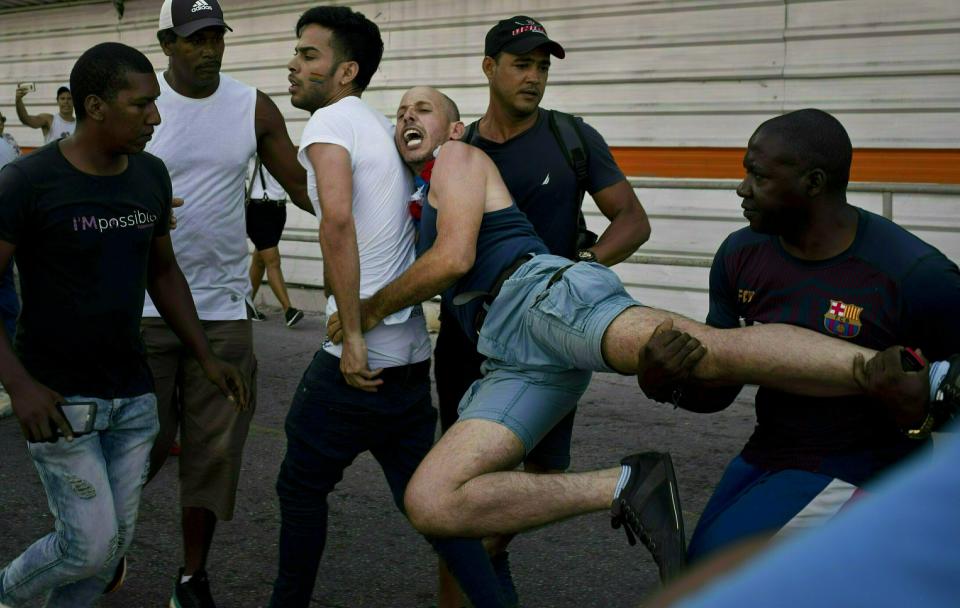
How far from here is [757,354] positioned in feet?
10.0

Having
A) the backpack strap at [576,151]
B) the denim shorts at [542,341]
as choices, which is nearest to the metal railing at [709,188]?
the backpack strap at [576,151]

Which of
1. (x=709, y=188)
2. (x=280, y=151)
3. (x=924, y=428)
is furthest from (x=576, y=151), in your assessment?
(x=709, y=188)

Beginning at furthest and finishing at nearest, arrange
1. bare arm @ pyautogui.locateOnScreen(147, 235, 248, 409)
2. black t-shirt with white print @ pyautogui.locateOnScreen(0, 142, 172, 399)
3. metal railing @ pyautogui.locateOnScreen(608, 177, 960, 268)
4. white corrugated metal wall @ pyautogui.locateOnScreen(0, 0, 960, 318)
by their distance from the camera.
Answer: white corrugated metal wall @ pyautogui.locateOnScreen(0, 0, 960, 318)
metal railing @ pyautogui.locateOnScreen(608, 177, 960, 268)
bare arm @ pyautogui.locateOnScreen(147, 235, 248, 409)
black t-shirt with white print @ pyautogui.locateOnScreen(0, 142, 172, 399)

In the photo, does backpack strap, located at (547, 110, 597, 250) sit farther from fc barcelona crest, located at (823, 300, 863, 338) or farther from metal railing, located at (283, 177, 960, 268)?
metal railing, located at (283, 177, 960, 268)

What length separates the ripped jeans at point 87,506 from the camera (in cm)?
354

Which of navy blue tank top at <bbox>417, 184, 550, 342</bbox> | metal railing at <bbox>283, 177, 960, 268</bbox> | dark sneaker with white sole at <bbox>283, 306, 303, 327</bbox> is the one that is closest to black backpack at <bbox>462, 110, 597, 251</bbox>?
navy blue tank top at <bbox>417, 184, 550, 342</bbox>

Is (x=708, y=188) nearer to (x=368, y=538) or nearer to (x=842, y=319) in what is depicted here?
(x=368, y=538)

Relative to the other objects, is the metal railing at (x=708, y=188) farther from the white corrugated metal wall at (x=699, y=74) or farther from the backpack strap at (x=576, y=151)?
the backpack strap at (x=576, y=151)

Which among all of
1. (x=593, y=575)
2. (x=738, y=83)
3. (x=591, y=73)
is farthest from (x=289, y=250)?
(x=593, y=575)

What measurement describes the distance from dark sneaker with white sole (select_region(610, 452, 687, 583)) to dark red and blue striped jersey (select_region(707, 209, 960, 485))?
0.25m

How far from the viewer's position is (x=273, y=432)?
7.15 meters

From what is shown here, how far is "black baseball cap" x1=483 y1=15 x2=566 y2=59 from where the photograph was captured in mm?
4457

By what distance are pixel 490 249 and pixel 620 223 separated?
3.37 ft

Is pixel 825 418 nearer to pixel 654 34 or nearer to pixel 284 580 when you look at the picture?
pixel 284 580
